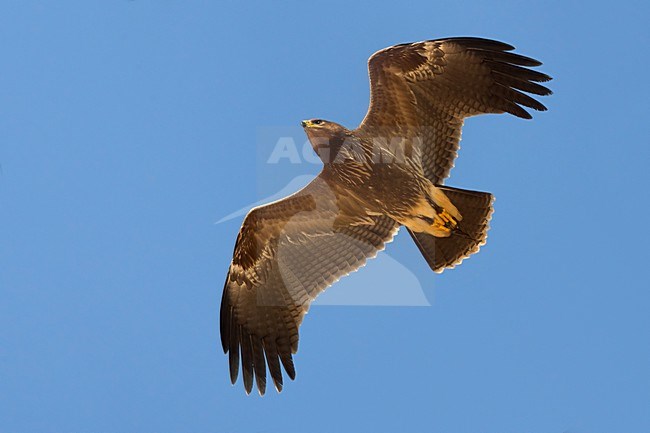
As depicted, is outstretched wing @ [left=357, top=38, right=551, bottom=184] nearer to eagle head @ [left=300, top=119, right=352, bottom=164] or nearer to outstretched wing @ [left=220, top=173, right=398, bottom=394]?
eagle head @ [left=300, top=119, right=352, bottom=164]

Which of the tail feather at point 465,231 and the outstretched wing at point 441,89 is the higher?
the outstretched wing at point 441,89

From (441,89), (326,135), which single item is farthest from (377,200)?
(441,89)

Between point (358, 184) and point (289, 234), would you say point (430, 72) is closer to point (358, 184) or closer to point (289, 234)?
point (358, 184)

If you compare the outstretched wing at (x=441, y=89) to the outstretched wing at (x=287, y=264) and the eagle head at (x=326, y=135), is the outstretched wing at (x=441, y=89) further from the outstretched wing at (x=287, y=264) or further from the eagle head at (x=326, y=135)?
the outstretched wing at (x=287, y=264)

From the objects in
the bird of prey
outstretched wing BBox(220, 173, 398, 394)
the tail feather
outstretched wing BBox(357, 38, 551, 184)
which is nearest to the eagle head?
the bird of prey

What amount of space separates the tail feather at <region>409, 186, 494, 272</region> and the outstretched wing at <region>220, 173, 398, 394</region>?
0.82 meters

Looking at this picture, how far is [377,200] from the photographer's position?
13.6 metres

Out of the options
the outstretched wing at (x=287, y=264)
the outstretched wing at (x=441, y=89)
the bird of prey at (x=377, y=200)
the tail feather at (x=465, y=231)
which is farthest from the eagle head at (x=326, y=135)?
the tail feather at (x=465, y=231)

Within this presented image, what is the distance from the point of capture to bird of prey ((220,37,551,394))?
13.1m

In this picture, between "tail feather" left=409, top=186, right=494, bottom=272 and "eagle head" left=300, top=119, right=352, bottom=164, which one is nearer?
"eagle head" left=300, top=119, right=352, bottom=164

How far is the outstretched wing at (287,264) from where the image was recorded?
1366 cm

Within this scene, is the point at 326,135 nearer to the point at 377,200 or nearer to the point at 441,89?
the point at 377,200

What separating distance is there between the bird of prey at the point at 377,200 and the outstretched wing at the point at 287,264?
0.05ft

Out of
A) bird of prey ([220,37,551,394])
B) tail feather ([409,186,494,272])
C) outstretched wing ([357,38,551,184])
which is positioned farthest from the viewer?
tail feather ([409,186,494,272])
